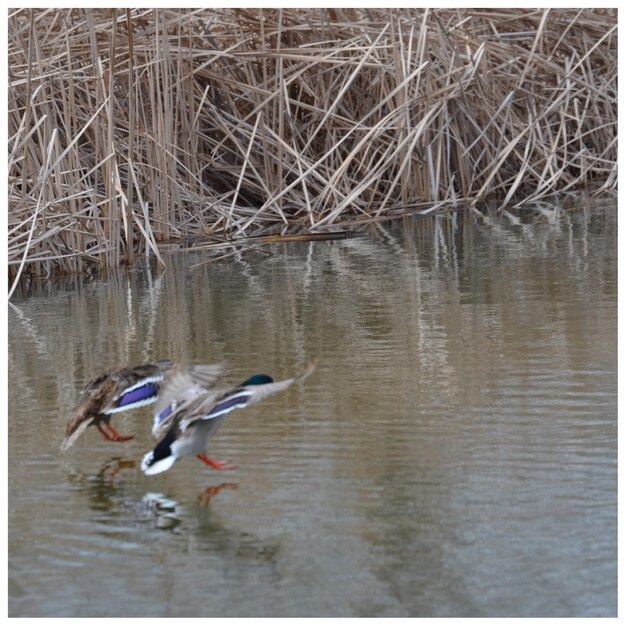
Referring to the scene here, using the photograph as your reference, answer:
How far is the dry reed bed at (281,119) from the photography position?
742 centimetres

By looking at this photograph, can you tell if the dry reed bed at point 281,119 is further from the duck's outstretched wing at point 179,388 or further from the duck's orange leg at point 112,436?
the duck's outstretched wing at point 179,388

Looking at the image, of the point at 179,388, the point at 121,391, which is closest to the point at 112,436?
the point at 121,391

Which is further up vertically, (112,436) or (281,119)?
(281,119)

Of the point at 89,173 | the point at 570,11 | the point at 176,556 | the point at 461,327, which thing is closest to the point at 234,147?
the point at 89,173

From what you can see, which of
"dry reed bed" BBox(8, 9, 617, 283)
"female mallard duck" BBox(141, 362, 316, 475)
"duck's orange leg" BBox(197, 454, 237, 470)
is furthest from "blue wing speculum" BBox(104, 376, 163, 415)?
"dry reed bed" BBox(8, 9, 617, 283)

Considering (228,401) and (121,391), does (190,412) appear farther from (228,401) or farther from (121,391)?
(121,391)

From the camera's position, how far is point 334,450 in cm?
405

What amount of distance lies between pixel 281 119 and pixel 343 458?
16.7ft

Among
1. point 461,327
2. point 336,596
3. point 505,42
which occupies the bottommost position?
point 336,596

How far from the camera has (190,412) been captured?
12.0 ft

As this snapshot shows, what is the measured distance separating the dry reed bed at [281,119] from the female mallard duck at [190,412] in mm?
3202

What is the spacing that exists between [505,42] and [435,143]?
123 cm

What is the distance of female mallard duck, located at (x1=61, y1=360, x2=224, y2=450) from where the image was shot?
3.96 meters

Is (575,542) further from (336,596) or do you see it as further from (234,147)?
(234,147)
